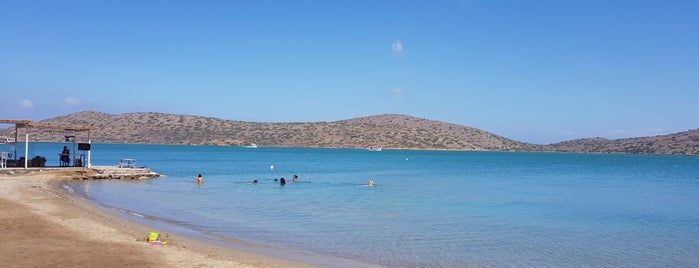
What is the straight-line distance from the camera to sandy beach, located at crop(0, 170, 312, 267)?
11.3 meters

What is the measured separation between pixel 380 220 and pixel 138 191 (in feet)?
55.2

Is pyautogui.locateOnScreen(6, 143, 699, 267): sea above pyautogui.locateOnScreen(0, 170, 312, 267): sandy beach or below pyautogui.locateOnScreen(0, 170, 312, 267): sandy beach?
below

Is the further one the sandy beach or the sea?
the sea

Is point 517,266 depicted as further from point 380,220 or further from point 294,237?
point 380,220

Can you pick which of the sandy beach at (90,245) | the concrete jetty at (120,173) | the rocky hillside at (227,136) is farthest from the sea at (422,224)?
the rocky hillside at (227,136)

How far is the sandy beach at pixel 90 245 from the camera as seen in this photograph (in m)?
11.3

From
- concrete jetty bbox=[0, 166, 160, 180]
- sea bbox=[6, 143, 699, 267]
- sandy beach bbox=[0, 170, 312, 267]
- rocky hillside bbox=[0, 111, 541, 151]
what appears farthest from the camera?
rocky hillside bbox=[0, 111, 541, 151]

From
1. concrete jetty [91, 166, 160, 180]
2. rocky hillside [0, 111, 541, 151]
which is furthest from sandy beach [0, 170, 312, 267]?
rocky hillside [0, 111, 541, 151]

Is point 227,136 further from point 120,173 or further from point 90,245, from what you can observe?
point 90,245

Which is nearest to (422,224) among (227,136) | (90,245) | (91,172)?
(90,245)

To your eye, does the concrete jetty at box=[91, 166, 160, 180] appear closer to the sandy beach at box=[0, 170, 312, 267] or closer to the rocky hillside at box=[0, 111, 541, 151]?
the sandy beach at box=[0, 170, 312, 267]

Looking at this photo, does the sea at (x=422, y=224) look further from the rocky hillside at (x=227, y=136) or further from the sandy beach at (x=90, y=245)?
the rocky hillside at (x=227, y=136)

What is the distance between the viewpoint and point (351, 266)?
13.4 meters

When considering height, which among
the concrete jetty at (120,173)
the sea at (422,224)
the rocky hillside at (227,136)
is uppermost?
the rocky hillside at (227,136)
